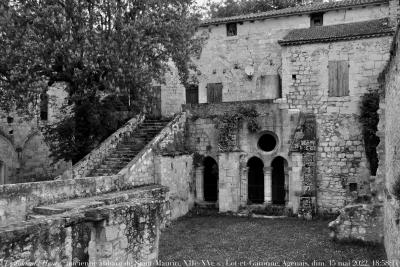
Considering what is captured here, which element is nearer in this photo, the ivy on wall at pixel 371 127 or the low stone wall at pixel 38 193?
the low stone wall at pixel 38 193

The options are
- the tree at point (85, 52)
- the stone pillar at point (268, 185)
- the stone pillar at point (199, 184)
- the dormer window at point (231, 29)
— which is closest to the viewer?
the tree at point (85, 52)

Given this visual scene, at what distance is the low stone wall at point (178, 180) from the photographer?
17.0 meters

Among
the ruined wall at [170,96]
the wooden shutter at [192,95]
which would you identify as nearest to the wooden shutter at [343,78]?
the wooden shutter at [192,95]

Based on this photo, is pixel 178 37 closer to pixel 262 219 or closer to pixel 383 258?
pixel 262 219

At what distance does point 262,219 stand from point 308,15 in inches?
539

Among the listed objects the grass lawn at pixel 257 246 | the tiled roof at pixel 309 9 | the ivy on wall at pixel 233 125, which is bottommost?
the grass lawn at pixel 257 246

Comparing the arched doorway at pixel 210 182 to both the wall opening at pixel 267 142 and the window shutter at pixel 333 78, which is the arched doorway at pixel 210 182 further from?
the window shutter at pixel 333 78

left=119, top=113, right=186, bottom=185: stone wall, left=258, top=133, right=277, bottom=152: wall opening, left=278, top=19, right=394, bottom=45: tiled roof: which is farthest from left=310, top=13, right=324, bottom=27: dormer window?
left=119, top=113, right=186, bottom=185: stone wall

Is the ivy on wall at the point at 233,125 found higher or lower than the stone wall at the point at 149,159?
higher

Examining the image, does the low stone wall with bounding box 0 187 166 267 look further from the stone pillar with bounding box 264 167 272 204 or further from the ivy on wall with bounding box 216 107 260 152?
the stone pillar with bounding box 264 167 272 204

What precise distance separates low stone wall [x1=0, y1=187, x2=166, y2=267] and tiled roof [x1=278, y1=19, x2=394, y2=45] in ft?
41.7

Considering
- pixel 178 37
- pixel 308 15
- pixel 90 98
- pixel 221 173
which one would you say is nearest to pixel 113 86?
pixel 90 98

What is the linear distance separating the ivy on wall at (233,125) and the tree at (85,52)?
3.52 meters

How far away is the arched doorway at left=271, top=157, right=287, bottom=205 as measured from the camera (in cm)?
1938
